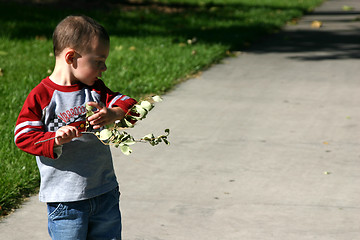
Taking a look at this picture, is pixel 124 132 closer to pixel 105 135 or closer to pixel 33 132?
pixel 105 135

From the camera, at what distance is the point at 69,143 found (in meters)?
2.55

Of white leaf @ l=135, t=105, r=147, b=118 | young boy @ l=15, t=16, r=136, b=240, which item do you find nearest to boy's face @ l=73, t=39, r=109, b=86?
young boy @ l=15, t=16, r=136, b=240

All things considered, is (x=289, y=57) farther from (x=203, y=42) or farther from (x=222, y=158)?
(x=222, y=158)

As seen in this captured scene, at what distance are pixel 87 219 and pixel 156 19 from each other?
9.96 m

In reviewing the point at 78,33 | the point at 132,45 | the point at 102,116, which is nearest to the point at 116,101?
the point at 102,116

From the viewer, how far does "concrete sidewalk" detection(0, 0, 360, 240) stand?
12.5ft

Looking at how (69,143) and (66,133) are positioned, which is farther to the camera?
(69,143)

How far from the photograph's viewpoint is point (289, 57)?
9.38 m

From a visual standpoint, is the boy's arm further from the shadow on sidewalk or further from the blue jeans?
the shadow on sidewalk

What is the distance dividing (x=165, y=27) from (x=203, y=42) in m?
1.77

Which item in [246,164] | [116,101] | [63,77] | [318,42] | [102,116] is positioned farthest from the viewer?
[318,42]

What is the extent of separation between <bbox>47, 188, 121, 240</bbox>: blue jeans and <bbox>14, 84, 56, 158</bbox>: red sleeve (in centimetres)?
31

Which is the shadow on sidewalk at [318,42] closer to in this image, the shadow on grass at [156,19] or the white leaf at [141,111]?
the shadow on grass at [156,19]

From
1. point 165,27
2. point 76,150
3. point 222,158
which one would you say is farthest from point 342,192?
point 165,27
